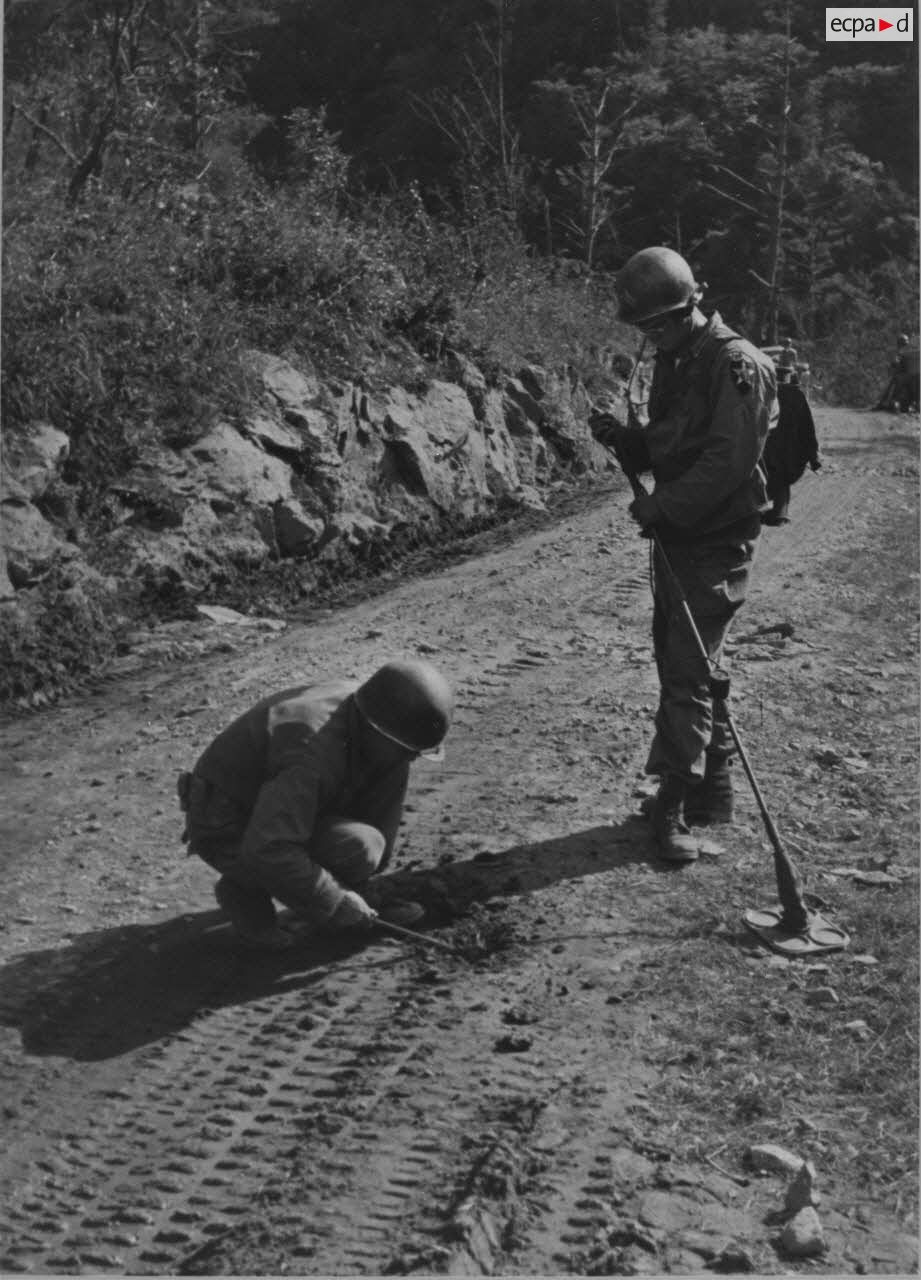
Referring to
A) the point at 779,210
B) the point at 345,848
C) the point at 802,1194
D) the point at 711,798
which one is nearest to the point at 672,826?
the point at 711,798

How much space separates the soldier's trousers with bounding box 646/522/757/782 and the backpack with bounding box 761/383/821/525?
0.87 feet

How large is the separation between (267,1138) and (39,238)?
26.2 ft

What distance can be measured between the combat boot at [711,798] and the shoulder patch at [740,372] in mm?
1446

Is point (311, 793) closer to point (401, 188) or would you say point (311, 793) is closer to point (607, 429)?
point (607, 429)

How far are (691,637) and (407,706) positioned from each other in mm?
1463

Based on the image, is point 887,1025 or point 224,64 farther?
point 224,64

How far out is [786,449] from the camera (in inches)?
259

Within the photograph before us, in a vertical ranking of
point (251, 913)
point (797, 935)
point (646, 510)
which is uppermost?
point (646, 510)

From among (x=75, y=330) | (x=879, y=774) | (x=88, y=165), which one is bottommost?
(x=879, y=774)

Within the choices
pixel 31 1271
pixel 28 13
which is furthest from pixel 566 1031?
pixel 28 13

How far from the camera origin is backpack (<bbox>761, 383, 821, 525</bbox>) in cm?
658

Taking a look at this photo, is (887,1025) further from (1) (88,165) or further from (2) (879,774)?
(1) (88,165)

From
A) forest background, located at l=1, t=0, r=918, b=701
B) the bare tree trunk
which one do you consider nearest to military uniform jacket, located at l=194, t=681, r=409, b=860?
forest background, located at l=1, t=0, r=918, b=701

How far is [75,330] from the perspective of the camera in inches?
414
